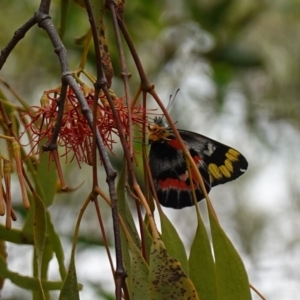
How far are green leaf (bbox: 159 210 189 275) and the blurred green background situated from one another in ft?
2.65

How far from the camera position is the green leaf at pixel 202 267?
53cm

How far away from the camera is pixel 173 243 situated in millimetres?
572

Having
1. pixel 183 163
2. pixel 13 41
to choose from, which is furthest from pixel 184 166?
pixel 13 41

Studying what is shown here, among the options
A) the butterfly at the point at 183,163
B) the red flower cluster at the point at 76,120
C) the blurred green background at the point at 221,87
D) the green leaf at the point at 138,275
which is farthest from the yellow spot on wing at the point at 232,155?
the blurred green background at the point at 221,87

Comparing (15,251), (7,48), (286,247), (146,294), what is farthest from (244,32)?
(146,294)

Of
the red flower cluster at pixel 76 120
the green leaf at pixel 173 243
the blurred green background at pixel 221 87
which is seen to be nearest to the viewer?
the green leaf at pixel 173 243

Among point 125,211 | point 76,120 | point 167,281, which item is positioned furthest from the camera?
point 76,120

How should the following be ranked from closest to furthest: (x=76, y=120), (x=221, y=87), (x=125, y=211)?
(x=125, y=211) → (x=76, y=120) → (x=221, y=87)

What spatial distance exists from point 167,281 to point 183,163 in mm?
301

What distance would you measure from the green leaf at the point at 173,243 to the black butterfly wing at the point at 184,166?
0.13 metres

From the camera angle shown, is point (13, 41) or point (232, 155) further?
point (232, 155)

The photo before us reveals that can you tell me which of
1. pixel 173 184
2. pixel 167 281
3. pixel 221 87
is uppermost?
pixel 221 87

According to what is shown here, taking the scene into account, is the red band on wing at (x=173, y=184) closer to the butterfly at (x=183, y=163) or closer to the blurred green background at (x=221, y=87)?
the butterfly at (x=183, y=163)

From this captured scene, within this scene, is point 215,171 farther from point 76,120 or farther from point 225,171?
point 76,120
